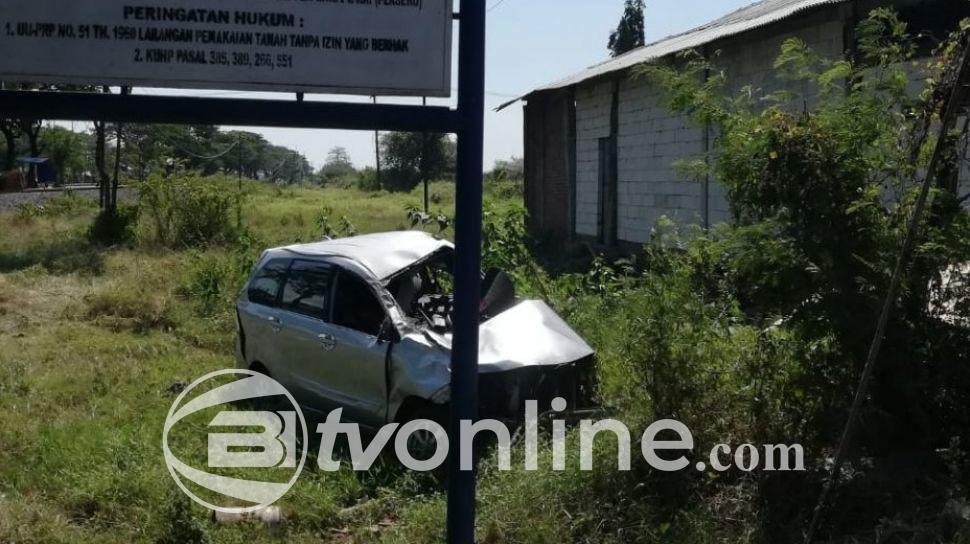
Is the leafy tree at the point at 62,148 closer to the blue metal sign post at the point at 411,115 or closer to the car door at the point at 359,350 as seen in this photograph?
the car door at the point at 359,350

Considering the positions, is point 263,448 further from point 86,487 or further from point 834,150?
point 834,150

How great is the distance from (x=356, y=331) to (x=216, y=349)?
174 inches

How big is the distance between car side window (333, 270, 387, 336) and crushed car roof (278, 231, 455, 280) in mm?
156

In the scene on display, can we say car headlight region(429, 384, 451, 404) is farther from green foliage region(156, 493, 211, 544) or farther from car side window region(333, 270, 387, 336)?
green foliage region(156, 493, 211, 544)

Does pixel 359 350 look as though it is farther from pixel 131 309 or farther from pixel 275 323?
pixel 131 309

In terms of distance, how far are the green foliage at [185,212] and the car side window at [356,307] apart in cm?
1213

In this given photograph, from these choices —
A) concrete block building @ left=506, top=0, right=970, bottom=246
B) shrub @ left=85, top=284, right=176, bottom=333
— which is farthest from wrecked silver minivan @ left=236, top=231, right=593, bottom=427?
shrub @ left=85, top=284, right=176, bottom=333

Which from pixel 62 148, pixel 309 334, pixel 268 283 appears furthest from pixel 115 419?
pixel 62 148

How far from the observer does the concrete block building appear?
32.8ft

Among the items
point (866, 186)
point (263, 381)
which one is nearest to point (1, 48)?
point (866, 186)

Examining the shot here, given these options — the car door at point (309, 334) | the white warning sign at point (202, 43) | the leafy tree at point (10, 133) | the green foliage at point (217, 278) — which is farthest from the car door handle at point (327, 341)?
the leafy tree at point (10, 133)

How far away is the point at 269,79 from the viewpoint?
→ 3648 mm

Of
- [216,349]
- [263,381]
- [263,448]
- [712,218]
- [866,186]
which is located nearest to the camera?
[866,186]

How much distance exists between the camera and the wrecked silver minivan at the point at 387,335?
249 inches
